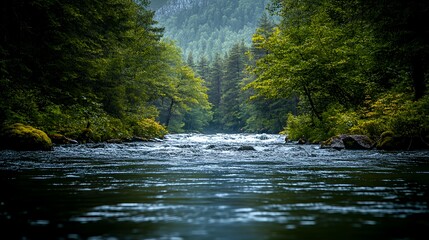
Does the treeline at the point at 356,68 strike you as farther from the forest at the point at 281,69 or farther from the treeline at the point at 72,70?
the treeline at the point at 72,70

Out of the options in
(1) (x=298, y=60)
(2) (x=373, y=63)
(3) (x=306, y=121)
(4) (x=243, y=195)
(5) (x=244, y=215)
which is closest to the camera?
(5) (x=244, y=215)

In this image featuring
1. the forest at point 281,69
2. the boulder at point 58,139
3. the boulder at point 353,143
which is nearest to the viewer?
the forest at point 281,69

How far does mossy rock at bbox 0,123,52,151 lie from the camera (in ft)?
37.8

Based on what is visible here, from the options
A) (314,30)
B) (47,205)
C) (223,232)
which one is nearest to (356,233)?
(223,232)

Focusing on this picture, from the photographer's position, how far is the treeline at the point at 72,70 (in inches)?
591

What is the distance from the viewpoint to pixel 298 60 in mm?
19203

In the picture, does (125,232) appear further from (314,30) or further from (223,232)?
(314,30)

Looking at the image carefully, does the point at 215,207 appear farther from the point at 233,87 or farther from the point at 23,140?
the point at 233,87

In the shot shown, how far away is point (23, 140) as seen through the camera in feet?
38.0

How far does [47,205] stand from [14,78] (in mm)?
14684

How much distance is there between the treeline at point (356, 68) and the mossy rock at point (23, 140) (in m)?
10.3

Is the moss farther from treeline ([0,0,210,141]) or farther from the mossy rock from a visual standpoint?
the mossy rock

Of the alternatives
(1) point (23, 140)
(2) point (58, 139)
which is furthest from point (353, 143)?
(2) point (58, 139)

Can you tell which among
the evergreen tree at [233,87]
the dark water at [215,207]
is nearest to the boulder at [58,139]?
the dark water at [215,207]
